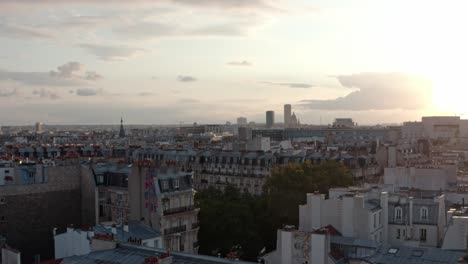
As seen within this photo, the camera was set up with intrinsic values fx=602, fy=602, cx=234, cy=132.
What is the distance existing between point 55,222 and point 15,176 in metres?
4.96

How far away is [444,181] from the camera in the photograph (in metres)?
52.2

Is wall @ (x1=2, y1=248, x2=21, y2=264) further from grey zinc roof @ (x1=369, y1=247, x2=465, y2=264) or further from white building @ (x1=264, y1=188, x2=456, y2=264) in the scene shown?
grey zinc roof @ (x1=369, y1=247, x2=465, y2=264)

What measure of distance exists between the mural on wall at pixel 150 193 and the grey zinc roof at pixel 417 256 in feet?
52.4

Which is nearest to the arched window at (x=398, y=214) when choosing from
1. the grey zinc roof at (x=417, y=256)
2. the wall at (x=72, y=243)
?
the grey zinc roof at (x=417, y=256)

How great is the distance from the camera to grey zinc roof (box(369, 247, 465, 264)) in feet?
97.6

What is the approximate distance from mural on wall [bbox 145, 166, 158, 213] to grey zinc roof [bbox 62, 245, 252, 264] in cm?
1392

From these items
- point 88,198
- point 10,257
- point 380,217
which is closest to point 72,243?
point 10,257

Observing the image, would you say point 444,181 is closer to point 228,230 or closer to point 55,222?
point 228,230

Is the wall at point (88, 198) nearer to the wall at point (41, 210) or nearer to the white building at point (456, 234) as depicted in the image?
the wall at point (41, 210)

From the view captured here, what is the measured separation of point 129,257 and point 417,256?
14588 mm

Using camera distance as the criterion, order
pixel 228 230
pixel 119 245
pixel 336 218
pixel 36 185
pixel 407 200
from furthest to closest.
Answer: pixel 228 230, pixel 36 185, pixel 407 200, pixel 336 218, pixel 119 245

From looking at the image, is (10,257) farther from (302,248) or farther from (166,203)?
(302,248)

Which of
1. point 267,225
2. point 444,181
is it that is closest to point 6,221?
point 267,225

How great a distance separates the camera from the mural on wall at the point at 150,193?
40.7 meters
